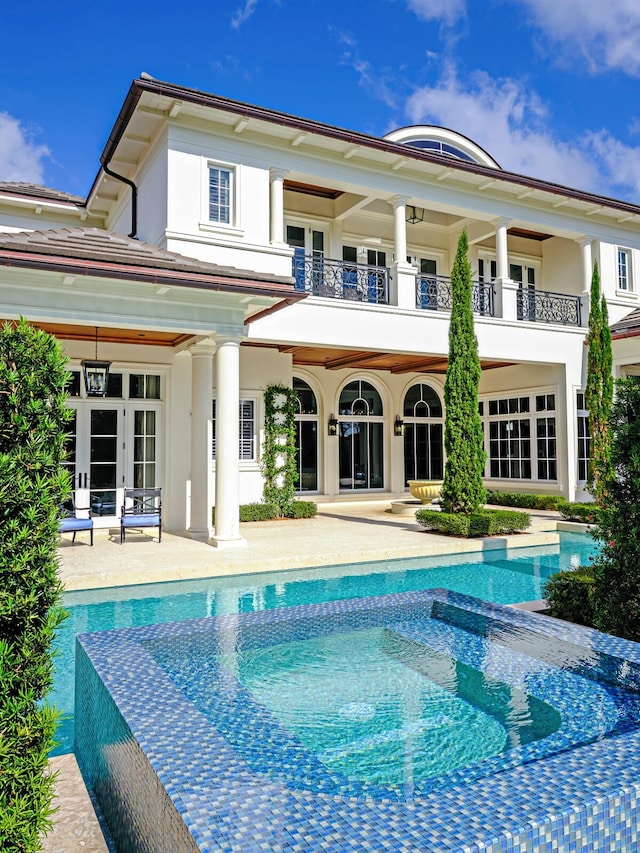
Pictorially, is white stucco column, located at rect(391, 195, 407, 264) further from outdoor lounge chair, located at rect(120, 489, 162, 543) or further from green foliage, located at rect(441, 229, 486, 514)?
outdoor lounge chair, located at rect(120, 489, 162, 543)

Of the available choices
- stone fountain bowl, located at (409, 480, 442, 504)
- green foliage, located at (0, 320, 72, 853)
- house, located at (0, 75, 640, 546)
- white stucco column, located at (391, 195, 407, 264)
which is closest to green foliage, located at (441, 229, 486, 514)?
house, located at (0, 75, 640, 546)

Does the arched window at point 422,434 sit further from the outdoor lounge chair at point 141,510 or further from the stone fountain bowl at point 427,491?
the outdoor lounge chair at point 141,510

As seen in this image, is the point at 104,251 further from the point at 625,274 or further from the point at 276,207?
the point at 625,274

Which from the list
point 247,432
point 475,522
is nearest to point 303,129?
point 247,432

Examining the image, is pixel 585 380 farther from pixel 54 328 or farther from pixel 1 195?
pixel 1 195

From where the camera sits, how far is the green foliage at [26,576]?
2520 mm

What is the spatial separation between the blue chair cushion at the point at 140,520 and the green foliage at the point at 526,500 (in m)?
10.5

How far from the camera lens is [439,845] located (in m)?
2.25

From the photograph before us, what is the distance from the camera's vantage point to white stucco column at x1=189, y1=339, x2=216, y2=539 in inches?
496

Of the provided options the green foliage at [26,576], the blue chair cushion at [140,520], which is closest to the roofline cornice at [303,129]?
the blue chair cushion at [140,520]

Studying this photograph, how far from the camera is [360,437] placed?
1998cm

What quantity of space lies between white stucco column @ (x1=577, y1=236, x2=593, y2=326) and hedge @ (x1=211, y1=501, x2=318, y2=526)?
9.24m

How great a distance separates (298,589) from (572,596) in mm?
3914

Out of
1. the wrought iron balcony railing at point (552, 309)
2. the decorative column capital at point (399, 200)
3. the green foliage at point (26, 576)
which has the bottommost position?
the green foliage at point (26, 576)
